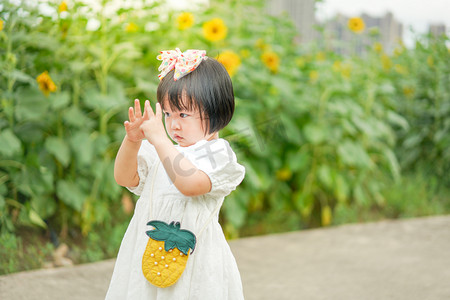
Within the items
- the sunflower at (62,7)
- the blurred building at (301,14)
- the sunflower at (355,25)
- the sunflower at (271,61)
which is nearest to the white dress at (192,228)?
the sunflower at (62,7)

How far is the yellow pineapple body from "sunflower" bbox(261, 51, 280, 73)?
2539 mm

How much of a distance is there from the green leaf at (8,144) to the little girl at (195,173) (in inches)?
46.0

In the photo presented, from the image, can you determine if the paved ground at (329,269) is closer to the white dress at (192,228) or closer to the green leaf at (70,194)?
the green leaf at (70,194)

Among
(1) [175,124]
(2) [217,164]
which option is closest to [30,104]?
(1) [175,124]

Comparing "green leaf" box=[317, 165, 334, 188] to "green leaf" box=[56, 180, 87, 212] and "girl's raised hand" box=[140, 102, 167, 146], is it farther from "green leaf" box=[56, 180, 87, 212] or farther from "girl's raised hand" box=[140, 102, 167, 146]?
"girl's raised hand" box=[140, 102, 167, 146]

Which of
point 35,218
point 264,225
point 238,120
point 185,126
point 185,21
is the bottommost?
point 264,225

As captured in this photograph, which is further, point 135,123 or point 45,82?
point 45,82

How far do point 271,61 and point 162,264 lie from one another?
8.47ft

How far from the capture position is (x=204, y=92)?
1463 mm

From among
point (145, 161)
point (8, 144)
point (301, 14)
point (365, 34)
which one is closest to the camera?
point (145, 161)

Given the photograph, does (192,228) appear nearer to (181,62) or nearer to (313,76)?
(181,62)

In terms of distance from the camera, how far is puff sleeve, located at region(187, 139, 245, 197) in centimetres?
144

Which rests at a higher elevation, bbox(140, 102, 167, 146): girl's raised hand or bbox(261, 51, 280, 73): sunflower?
bbox(140, 102, 167, 146): girl's raised hand

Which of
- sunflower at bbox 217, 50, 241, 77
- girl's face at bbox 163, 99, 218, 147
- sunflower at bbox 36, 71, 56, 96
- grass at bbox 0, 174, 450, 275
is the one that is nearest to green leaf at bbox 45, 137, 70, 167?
sunflower at bbox 36, 71, 56, 96
